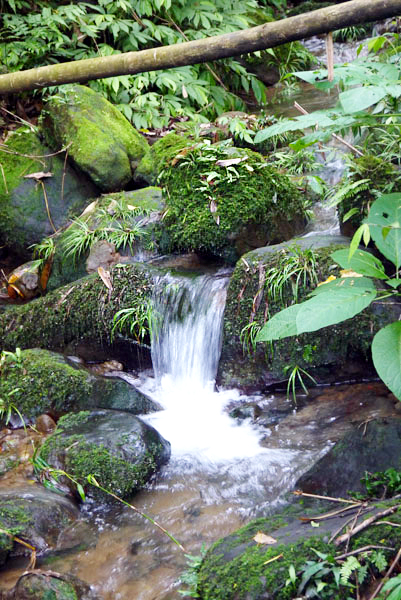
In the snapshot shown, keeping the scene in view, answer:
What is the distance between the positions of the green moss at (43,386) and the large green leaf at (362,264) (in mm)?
2673

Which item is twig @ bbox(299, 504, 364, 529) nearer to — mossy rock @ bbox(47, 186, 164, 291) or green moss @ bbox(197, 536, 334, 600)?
green moss @ bbox(197, 536, 334, 600)

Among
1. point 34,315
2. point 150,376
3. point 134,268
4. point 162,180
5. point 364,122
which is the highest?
point 364,122

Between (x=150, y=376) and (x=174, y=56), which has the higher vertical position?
(x=174, y=56)

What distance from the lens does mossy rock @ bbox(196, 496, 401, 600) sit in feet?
7.02

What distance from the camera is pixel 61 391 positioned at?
439 cm

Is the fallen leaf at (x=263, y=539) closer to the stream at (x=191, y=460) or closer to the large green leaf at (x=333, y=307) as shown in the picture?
the stream at (x=191, y=460)

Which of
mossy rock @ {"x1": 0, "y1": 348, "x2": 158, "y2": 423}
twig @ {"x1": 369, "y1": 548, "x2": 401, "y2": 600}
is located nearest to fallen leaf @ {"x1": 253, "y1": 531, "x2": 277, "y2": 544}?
twig @ {"x1": 369, "y1": 548, "x2": 401, "y2": 600}

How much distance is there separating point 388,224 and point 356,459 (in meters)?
1.25

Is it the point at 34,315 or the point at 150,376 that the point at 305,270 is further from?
the point at 34,315

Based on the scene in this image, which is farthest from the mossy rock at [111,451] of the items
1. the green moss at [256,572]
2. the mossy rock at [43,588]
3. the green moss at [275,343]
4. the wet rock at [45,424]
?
the green moss at [256,572]

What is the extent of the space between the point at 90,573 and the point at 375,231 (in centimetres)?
211

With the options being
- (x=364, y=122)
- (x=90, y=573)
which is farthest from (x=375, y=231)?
(x=90, y=573)

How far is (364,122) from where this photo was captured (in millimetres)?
2324

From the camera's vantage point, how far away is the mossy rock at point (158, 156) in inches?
228
